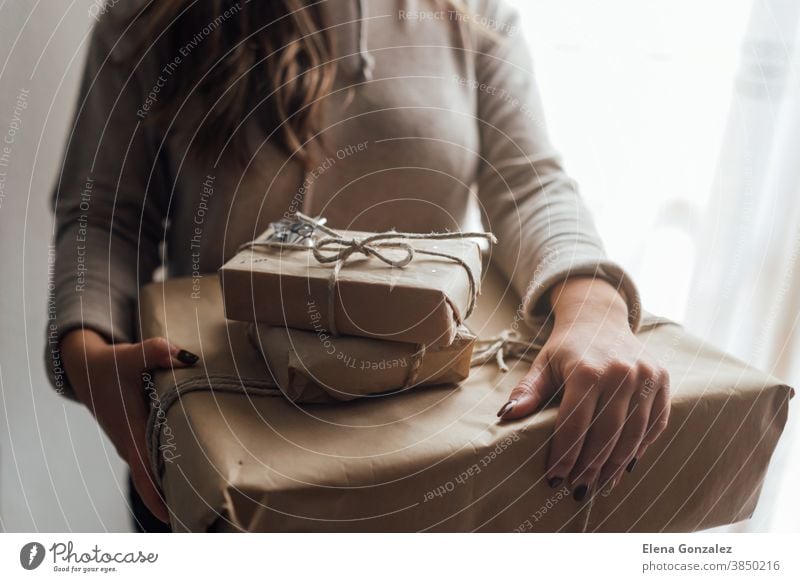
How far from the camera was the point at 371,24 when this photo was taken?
408 mm

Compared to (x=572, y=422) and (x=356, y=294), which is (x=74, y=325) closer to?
(x=356, y=294)

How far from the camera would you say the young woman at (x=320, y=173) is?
0.38 m

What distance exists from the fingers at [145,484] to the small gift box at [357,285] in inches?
4.4

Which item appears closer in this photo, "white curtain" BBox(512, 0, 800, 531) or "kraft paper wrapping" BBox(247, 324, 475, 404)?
"kraft paper wrapping" BBox(247, 324, 475, 404)

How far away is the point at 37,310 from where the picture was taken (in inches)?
15.9

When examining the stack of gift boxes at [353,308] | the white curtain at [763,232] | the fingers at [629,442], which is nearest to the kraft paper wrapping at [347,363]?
the stack of gift boxes at [353,308]

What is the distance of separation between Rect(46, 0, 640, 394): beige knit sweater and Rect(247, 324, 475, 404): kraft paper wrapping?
0.08m

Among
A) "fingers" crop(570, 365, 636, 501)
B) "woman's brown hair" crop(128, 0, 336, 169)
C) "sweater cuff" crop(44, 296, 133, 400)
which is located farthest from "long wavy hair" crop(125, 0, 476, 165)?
"fingers" crop(570, 365, 636, 501)

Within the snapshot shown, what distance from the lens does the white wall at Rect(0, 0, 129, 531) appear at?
393 mm

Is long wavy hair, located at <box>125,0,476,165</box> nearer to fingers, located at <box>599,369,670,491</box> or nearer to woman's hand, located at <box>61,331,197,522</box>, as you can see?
woman's hand, located at <box>61,331,197,522</box>

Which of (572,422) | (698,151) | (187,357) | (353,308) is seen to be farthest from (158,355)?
(698,151)
